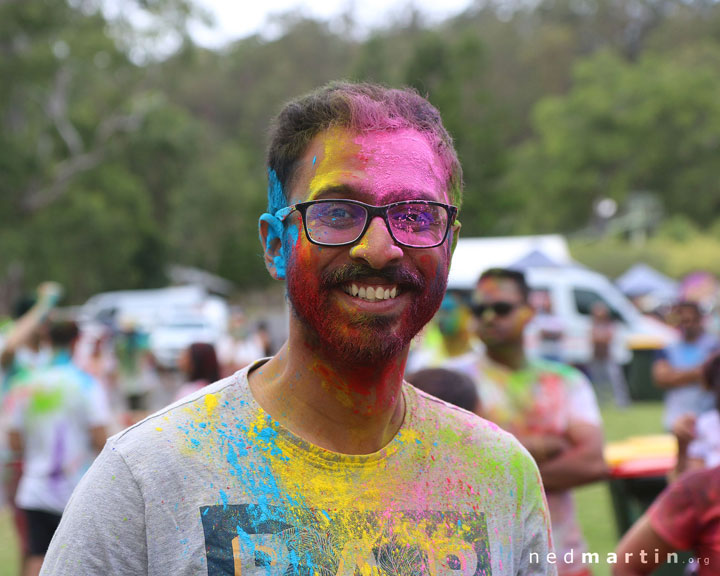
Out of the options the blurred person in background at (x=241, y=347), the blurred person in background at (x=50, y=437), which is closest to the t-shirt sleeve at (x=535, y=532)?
the blurred person in background at (x=50, y=437)

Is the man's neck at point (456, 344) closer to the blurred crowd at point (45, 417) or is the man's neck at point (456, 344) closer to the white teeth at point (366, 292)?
the blurred crowd at point (45, 417)

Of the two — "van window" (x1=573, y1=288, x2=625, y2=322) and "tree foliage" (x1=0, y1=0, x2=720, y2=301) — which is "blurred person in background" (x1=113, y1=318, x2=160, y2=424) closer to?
"tree foliage" (x1=0, y1=0, x2=720, y2=301)

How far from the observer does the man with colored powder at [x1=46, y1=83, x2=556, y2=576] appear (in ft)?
5.20

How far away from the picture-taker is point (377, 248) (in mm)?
1683

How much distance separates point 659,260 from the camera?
136 feet

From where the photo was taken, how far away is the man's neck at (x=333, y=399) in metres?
1.76

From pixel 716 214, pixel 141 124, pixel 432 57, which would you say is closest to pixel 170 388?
pixel 141 124

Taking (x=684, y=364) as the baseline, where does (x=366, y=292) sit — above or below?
above

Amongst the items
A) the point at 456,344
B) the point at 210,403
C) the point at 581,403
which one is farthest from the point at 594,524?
the point at 210,403

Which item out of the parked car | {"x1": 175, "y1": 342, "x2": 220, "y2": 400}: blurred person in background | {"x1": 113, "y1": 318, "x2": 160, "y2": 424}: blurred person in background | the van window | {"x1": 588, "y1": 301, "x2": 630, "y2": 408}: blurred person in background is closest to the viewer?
{"x1": 175, "y1": 342, "x2": 220, "y2": 400}: blurred person in background

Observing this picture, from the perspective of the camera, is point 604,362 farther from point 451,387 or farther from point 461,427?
point 461,427

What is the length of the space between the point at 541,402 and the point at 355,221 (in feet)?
8.97

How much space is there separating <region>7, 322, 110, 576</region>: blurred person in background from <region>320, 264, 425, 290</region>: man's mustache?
415 centimetres

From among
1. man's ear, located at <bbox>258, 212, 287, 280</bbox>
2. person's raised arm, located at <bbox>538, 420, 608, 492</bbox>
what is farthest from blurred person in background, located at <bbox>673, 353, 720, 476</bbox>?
man's ear, located at <bbox>258, 212, 287, 280</bbox>
